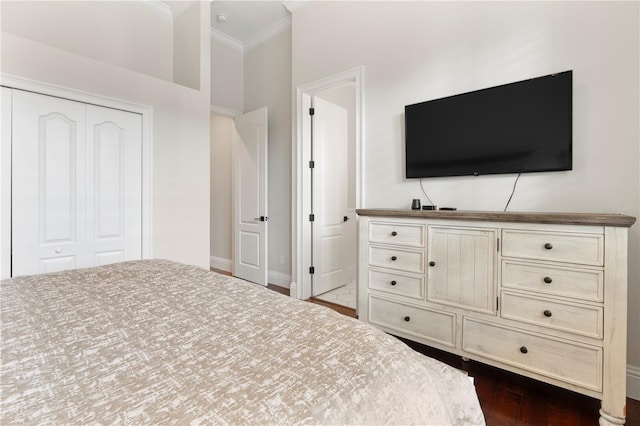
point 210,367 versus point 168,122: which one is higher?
point 168,122

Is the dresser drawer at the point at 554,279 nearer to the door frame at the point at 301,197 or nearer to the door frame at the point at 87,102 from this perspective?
the door frame at the point at 301,197

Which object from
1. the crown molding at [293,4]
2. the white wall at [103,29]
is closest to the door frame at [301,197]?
the crown molding at [293,4]

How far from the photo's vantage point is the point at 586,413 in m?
1.65

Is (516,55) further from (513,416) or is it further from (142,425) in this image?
(142,425)

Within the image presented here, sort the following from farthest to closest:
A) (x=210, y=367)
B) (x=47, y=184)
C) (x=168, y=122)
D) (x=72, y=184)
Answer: (x=168, y=122) < (x=72, y=184) < (x=47, y=184) < (x=210, y=367)

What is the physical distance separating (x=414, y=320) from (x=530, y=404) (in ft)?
2.44

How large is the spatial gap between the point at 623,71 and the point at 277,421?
256 centimetres

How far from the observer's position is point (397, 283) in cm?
222

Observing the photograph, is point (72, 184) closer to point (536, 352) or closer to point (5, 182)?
point (5, 182)

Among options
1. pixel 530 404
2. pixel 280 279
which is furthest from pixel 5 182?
pixel 530 404

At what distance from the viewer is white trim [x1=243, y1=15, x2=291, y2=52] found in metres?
3.87

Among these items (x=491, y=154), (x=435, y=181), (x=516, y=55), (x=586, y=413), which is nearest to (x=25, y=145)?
(x=435, y=181)

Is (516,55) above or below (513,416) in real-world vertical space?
above

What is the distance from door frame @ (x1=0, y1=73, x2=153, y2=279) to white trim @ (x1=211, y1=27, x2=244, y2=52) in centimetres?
186
